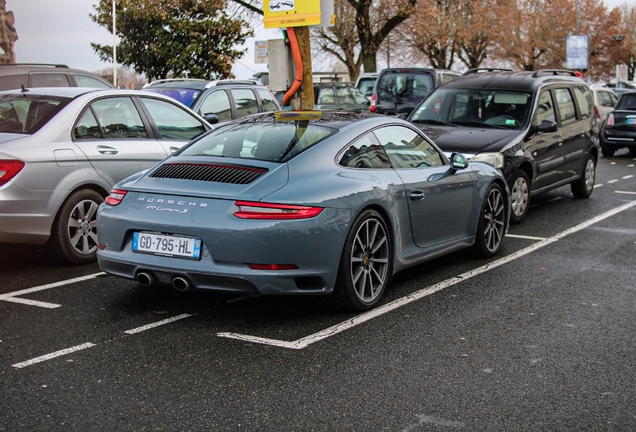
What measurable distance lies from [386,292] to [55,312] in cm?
256

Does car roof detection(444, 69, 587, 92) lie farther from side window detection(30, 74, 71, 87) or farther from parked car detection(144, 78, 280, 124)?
side window detection(30, 74, 71, 87)

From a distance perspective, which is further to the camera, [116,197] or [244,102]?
[244,102]

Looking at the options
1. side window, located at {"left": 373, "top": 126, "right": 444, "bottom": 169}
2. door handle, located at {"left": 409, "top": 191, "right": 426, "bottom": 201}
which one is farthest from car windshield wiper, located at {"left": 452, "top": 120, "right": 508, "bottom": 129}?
door handle, located at {"left": 409, "top": 191, "right": 426, "bottom": 201}

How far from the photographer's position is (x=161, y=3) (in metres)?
31.2

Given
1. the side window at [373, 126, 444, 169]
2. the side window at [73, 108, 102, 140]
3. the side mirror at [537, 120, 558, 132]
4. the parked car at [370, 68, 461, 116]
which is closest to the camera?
the side window at [373, 126, 444, 169]

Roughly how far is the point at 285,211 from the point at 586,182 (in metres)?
8.33

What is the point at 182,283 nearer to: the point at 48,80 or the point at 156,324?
the point at 156,324

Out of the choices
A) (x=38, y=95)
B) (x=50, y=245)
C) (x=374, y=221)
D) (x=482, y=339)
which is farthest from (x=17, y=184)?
(x=482, y=339)

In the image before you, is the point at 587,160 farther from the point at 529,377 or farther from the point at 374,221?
the point at 529,377

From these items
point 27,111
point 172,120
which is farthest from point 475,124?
point 27,111

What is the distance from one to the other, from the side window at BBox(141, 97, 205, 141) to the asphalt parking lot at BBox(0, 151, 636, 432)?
1912mm

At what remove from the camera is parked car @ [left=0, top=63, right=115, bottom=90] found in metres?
12.0

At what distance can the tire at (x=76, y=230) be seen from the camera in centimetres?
744

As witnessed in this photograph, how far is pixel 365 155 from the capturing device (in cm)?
639
